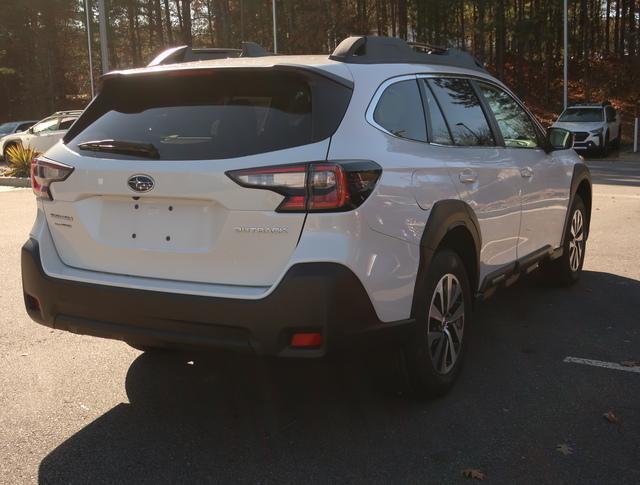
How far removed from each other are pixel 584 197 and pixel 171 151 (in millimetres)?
4516

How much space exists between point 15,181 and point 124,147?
16582 millimetres

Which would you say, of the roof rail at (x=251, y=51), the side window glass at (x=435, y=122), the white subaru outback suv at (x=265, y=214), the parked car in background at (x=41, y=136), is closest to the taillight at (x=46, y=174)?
the white subaru outback suv at (x=265, y=214)

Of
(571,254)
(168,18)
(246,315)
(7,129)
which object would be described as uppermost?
(168,18)

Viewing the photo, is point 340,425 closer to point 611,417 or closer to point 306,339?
point 306,339

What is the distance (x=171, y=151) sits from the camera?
11.0 feet

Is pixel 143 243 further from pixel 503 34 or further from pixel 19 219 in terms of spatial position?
pixel 503 34

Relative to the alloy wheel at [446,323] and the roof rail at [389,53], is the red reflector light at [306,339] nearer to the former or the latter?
the alloy wheel at [446,323]

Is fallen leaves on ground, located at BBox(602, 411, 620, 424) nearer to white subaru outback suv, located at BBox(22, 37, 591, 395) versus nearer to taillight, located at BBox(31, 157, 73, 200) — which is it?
white subaru outback suv, located at BBox(22, 37, 591, 395)

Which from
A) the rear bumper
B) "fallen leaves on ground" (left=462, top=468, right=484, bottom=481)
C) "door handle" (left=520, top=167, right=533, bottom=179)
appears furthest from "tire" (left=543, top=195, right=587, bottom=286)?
"fallen leaves on ground" (left=462, top=468, right=484, bottom=481)

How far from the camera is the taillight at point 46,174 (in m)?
3.61

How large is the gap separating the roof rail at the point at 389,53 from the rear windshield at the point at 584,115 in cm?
2186

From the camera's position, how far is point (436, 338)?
12.8 feet

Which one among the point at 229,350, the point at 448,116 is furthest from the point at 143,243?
the point at 448,116

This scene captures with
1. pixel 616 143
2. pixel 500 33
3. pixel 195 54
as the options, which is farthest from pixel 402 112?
pixel 500 33
